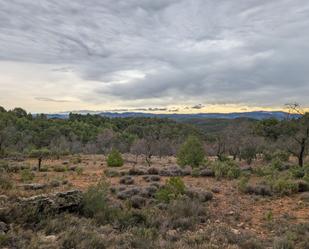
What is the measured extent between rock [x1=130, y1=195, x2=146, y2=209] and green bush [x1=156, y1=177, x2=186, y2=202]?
0.60m

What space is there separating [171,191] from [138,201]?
1.38 meters

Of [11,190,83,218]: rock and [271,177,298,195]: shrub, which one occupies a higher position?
[11,190,83,218]: rock

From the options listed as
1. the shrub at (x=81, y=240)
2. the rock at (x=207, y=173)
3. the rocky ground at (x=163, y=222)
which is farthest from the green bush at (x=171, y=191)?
the rock at (x=207, y=173)

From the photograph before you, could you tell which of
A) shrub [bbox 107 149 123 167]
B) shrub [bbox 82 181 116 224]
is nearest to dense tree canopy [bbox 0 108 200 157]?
shrub [bbox 107 149 123 167]

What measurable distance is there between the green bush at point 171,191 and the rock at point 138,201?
0.60 metres

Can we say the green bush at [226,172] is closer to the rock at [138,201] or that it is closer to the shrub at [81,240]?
the rock at [138,201]

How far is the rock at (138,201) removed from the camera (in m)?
11.5

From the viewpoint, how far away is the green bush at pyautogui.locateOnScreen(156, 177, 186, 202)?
462 inches

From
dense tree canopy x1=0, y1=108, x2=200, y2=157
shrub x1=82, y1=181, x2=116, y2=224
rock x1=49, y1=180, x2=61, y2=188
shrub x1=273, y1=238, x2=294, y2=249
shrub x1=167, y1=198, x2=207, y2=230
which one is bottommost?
dense tree canopy x1=0, y1=108, x2=200, y2=157

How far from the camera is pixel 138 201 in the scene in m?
11.7

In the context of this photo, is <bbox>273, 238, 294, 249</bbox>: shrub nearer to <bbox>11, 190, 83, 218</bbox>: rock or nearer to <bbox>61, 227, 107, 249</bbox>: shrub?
<bbox>61, 227, 107, 249</bbox>: shrub

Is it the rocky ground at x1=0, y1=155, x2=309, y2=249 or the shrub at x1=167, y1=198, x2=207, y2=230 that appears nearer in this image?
the rocky ground at x1=0, y1=155, x2=309, y2=249

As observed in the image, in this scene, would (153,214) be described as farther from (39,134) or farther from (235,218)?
(39,134)

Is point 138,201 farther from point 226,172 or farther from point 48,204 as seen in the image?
point 226,172
